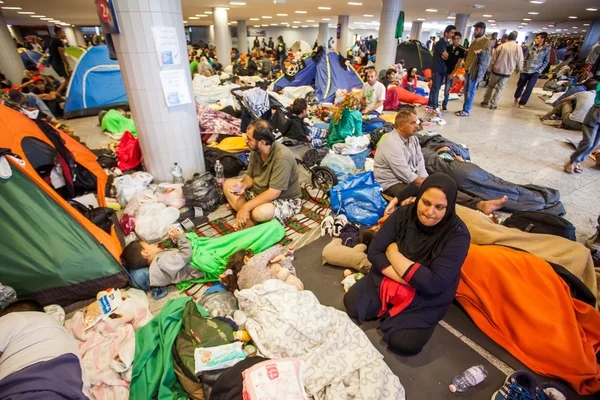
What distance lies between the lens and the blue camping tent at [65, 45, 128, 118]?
714cm

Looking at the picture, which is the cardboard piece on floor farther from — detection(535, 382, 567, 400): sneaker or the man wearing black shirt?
the man wearing black shirt

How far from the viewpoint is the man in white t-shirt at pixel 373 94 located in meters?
6.29

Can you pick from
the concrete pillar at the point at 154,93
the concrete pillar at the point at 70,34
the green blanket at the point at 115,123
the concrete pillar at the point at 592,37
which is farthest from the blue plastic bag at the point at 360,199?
the concrete pillar at the point at 70,34

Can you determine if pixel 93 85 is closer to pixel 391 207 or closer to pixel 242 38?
pixel 391 207

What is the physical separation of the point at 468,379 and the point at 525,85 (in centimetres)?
994

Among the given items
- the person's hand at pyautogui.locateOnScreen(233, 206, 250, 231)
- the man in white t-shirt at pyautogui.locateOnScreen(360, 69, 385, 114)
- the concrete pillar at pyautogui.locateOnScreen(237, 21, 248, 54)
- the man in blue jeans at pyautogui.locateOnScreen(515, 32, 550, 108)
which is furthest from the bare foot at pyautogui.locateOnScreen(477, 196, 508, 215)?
the concrete pillar at pyautogui.locateOnScreen(237, 21, 248, 54)

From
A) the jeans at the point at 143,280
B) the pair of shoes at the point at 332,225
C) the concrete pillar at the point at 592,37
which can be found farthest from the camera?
the concrete pillar at the point at 592,37

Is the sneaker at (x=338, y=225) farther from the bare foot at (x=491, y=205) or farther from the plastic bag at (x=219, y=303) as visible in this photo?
the bare foot at (x=491, y=205)

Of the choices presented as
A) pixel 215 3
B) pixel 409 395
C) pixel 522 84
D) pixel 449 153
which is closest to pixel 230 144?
pixel 449 153

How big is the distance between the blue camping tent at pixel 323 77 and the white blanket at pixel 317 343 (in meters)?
7.27

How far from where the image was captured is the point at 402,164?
3.32 meters

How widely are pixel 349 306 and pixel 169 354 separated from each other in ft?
4.36

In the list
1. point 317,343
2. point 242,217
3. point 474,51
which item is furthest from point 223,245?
point 474,51

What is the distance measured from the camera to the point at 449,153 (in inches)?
172
